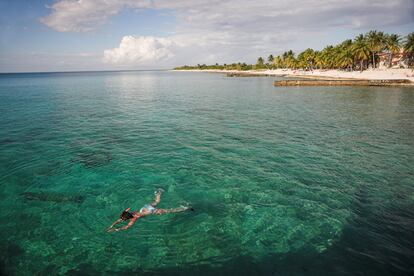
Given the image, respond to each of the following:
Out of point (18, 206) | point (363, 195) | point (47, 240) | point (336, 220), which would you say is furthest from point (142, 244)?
point (363, 195)

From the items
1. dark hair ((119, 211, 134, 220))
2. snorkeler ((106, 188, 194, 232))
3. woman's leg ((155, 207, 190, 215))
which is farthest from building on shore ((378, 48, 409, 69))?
dark hair ((119, 211, 134, 220))

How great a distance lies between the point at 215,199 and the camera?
1412 centimetres

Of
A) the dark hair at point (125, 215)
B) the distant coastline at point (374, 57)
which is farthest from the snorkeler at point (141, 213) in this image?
the distant coastline at point (374, 57)

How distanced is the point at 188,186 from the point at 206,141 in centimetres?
948

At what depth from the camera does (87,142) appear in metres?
24.9

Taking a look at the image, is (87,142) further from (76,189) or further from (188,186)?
(188,186)

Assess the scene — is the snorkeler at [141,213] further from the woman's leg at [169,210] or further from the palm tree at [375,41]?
the palm tree at [375,41]

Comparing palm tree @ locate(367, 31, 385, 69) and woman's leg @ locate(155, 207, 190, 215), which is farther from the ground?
palm tree @ locate(367, 31, 385, 69)

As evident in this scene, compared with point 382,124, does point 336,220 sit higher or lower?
lower

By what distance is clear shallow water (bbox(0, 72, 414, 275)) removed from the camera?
9.87m

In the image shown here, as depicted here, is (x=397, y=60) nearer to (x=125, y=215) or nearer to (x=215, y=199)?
(x=215, y=199)

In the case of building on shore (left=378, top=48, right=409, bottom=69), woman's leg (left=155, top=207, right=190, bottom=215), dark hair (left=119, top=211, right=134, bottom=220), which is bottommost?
woman's leg (left=155, top=207, right=190, bottom=215)

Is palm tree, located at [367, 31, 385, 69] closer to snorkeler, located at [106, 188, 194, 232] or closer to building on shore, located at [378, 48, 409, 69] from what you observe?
building on shore, located at [378, 48, 409, 69]

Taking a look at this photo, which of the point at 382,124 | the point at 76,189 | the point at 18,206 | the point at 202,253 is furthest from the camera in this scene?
the point at 382,124
